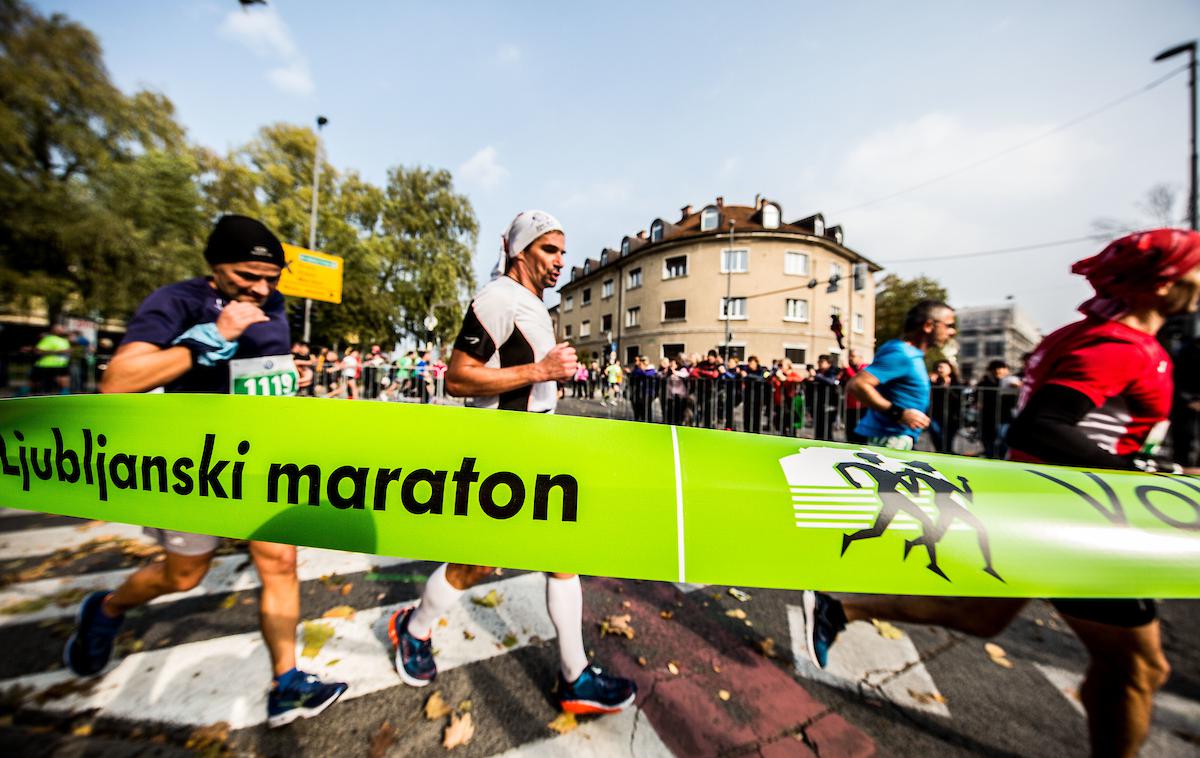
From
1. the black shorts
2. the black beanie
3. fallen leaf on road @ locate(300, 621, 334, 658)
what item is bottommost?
fallen leaf on road @ locate(300, 621, 334, 658)

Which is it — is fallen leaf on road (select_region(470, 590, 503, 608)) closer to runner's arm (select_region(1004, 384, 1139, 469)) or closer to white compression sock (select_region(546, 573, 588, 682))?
white compression sock (select_region(546, 573, 588, 682))

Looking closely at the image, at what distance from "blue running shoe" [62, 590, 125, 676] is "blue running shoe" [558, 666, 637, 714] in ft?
7.00

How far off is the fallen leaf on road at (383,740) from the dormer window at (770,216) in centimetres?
3519

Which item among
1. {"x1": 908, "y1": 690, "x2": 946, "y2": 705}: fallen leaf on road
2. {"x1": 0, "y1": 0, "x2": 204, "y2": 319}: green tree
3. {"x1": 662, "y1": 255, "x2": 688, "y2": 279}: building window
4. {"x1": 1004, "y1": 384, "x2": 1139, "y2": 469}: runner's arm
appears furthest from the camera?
{"x1": 662, "y1": 255, "x2": 688, "y2": 279}: building window

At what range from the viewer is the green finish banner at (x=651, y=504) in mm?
1149

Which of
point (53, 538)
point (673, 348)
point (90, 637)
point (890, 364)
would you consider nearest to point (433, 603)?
point (90, 637)

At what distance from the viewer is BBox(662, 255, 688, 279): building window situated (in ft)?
93.5

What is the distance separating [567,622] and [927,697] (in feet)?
5.92

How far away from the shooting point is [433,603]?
1.97m

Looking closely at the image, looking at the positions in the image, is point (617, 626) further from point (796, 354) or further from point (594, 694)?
point (796, 354)

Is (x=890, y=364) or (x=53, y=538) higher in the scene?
(x=890, y=364)

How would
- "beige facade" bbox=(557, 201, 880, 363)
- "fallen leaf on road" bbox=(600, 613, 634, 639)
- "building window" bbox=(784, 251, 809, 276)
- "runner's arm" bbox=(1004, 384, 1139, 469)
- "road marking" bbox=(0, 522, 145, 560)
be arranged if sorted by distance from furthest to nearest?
"building window" bbox=(784, 251, 809, 276) → "beige facade" bbox=(557, 201, 880, 363) → "road marking" bbox=(0, 522, 145, 560) → "fallen leaf on road" bbox=(600, 613, 634, 639) → "runner's arm" bbox=(1004, 384, 1139, 469)

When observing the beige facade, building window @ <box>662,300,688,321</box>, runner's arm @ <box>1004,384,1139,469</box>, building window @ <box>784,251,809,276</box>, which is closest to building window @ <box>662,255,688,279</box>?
the beige facade

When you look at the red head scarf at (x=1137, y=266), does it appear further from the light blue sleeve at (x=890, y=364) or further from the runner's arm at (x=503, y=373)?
the runner's arm at (x=503, y=373)
